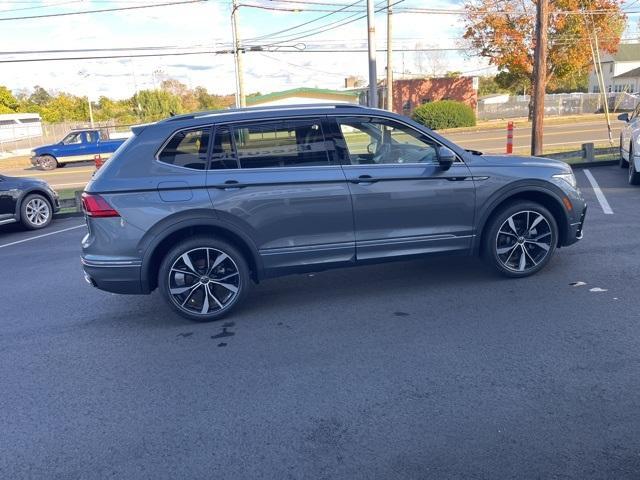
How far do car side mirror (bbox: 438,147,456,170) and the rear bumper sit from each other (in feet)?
9.58

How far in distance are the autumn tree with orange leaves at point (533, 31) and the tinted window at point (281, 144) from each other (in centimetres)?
3553

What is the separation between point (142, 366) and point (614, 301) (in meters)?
4.11

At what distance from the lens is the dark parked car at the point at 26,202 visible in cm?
1016

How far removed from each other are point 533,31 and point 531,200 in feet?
118

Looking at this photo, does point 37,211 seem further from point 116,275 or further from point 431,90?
point 431,90

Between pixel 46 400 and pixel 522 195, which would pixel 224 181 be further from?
pixel 522 195

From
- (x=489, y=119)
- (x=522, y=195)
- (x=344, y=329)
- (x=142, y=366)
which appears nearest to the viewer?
(x=142, y=366)

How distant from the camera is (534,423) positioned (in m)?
3.23

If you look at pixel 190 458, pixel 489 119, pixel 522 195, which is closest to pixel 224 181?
Result: pixel 190 458

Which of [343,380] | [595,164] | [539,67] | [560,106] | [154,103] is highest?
[154,103]

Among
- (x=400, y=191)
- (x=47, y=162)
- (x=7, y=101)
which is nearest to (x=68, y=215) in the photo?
(x=400, y=191)

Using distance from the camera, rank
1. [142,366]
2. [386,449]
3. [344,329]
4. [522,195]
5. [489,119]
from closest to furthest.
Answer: [386,449]
[142,366]
[344,329]
[522,195]
[489,119]

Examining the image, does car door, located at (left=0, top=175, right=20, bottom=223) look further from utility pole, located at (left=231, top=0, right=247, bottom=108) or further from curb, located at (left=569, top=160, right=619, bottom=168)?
utility pole, located at (left=231, top=0, right=247, bottom=108)

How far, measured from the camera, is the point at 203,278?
5023mm
